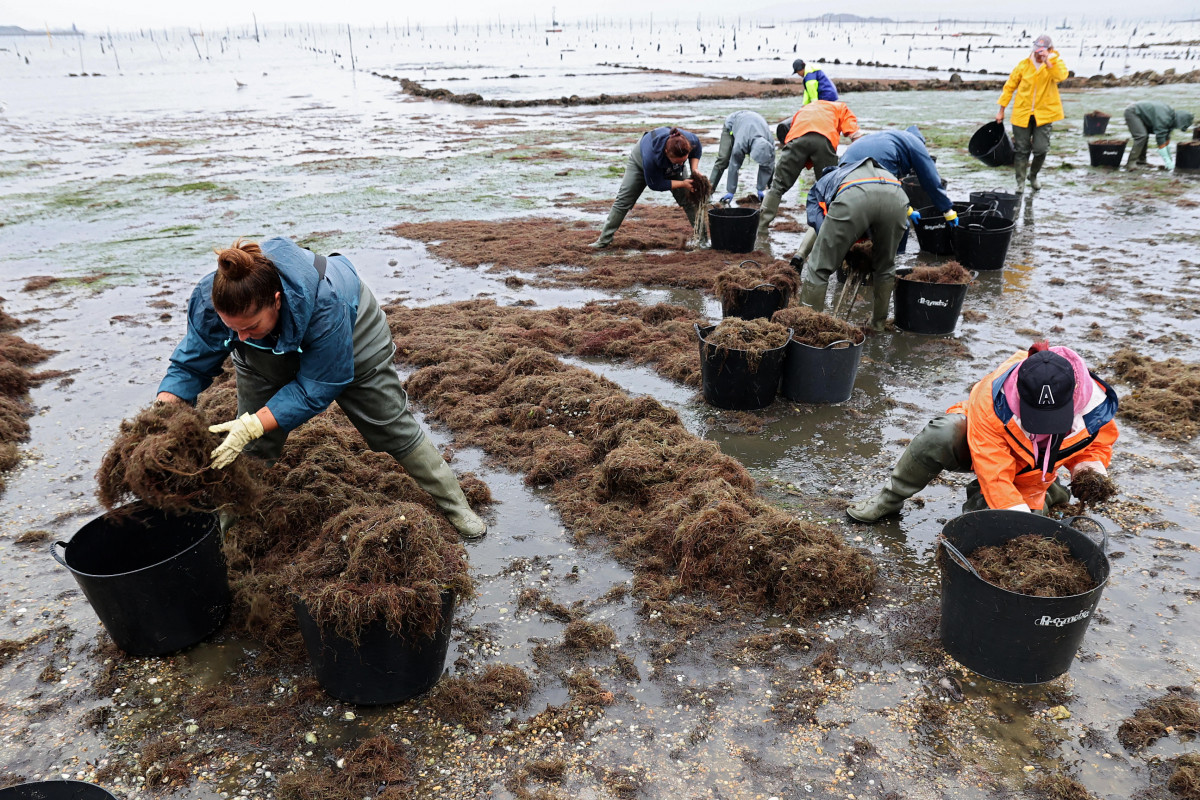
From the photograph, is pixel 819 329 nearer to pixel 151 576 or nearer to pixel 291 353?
pixel 291 353

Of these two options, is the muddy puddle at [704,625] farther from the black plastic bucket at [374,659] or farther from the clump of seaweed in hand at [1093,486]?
the clump of seaweed in hand at [1093,486]

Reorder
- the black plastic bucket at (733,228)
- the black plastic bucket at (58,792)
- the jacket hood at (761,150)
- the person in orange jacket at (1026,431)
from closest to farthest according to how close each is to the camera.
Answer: the black plastic bucket at (58,792)
the person in orange jacket at (1026,431)
the black plastic bucket at (733,228)
the jacket hood at (761,150)

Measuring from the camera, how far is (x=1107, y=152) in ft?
43.5

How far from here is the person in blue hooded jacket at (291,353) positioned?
9.37 feet

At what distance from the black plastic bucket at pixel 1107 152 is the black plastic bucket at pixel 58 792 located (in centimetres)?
1623

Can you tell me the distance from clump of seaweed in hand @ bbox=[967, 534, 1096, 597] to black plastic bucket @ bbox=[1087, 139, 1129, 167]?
13.5 m

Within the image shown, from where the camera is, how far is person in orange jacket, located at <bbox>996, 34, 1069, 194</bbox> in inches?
397

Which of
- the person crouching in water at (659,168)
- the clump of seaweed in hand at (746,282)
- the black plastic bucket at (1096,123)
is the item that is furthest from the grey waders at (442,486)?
the black plastic bucket at (1096,123)

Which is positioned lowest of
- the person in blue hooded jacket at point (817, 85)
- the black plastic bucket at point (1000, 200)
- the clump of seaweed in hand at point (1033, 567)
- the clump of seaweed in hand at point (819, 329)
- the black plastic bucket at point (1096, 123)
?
the clump of seaweed in hand at point (1033, 567)

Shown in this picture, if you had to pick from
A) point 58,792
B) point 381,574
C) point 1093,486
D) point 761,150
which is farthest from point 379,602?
point 761,150

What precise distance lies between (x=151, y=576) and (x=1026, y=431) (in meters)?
3.65

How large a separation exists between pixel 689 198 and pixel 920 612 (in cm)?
673

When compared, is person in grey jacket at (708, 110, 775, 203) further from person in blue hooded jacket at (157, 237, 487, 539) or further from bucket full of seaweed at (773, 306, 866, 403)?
person in blue hooded jacket at (157, 237, 487, 539)

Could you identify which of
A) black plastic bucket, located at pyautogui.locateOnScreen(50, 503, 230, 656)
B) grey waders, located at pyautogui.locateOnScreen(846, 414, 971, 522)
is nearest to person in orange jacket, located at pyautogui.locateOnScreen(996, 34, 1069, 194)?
grey waders, located at pyautogui.locateOnScreen(846, 414, 971, 522)
